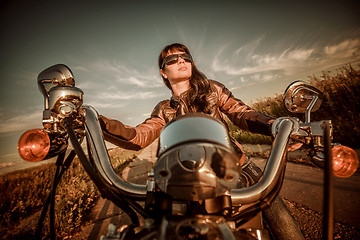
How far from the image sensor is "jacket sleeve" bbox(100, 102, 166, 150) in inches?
46.1

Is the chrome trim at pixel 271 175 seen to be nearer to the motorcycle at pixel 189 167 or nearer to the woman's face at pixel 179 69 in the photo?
the motorcycle at pixel 189 167

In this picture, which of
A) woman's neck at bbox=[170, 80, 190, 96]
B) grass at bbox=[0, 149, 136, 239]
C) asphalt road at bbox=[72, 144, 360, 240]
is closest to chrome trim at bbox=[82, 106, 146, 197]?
woman's neck at bbox=[170, 80, 190, 96]

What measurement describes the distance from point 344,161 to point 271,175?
36 cm

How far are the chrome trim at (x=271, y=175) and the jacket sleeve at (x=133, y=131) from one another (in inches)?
36.5

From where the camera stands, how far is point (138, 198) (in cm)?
73

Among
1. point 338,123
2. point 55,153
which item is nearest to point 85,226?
point 55,153

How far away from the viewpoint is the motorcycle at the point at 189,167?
0.50 m

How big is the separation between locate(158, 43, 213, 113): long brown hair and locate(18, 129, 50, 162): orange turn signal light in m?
1.49

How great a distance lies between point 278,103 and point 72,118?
321 inches

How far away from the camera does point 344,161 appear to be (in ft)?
2.43

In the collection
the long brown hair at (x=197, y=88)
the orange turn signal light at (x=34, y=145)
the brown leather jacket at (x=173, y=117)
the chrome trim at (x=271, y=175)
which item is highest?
the long brown hair at (x=197, y=88)

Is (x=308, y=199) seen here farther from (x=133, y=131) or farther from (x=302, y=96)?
(x=133, y=131)

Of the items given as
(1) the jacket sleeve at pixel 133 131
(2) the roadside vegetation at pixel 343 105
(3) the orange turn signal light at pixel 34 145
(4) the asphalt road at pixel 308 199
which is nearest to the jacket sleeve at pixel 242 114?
(1) the jacket sleeve at pixel 133 131

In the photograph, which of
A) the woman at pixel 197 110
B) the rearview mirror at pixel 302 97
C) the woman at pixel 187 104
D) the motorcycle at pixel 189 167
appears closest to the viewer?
the motorcycle at pixel 189 167
